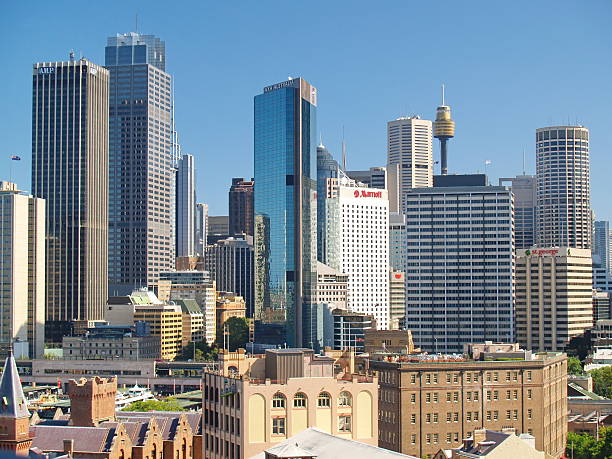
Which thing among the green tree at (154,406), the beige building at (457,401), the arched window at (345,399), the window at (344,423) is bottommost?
the green tree at (154,406)

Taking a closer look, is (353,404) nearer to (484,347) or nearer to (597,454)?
(597,454)

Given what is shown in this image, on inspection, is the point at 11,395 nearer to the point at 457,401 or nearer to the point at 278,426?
the point at 278,426

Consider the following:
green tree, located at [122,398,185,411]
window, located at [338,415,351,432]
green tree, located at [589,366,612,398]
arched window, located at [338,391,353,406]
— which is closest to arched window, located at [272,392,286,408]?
arched window, located at [338,391,353,406]

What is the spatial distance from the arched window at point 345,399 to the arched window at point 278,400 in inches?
181

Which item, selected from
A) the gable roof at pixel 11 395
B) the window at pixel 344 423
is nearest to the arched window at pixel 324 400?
the window at pixel 344 423

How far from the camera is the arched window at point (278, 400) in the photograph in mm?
81375

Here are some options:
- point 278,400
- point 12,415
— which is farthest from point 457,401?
point 12,415

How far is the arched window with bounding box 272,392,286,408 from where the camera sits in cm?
8138

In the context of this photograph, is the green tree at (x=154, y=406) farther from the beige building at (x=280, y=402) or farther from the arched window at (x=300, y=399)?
the arched window at (x=300, y=399)

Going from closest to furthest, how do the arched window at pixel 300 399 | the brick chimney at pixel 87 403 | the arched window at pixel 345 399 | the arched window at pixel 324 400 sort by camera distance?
1. the arched window at pixel 300 399
2. the arched window at pixel 324 400
3. the arched window at pixel 345 399
4. the brick chimney at pixel 87 403

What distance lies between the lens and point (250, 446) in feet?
262

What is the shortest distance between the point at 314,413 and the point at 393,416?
5453cm

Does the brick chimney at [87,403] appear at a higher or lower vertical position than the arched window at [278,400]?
lower

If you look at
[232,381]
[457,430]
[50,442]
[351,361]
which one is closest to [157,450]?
[50,442]
